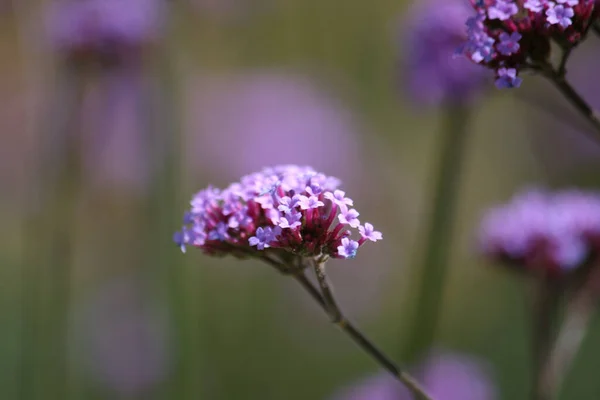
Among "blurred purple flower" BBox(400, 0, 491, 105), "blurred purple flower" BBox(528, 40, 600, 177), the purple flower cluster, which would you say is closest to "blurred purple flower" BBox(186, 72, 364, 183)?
"blurred purple flower" BBox(528, 40, 600, 177)

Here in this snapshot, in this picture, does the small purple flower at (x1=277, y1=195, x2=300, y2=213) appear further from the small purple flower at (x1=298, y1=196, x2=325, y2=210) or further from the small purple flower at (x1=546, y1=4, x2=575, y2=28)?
the small purple flower at (x1=546, y1=4, x2=575, y2=28)

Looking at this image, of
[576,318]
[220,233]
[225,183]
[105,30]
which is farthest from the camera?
[225,183]

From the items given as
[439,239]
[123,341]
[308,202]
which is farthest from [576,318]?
[123,341]

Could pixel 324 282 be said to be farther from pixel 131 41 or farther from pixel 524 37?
pixel 131 41

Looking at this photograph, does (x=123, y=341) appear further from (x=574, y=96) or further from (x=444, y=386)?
(x=574, y=96)

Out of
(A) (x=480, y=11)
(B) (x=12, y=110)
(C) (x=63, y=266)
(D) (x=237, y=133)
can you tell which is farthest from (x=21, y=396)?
(B) (x=12, y=110)

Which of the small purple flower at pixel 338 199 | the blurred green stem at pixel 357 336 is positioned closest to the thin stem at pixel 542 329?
the blurred green stem at pixel 357 336

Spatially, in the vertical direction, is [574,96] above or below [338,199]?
above

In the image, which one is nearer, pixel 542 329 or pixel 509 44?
pixel 509 44
